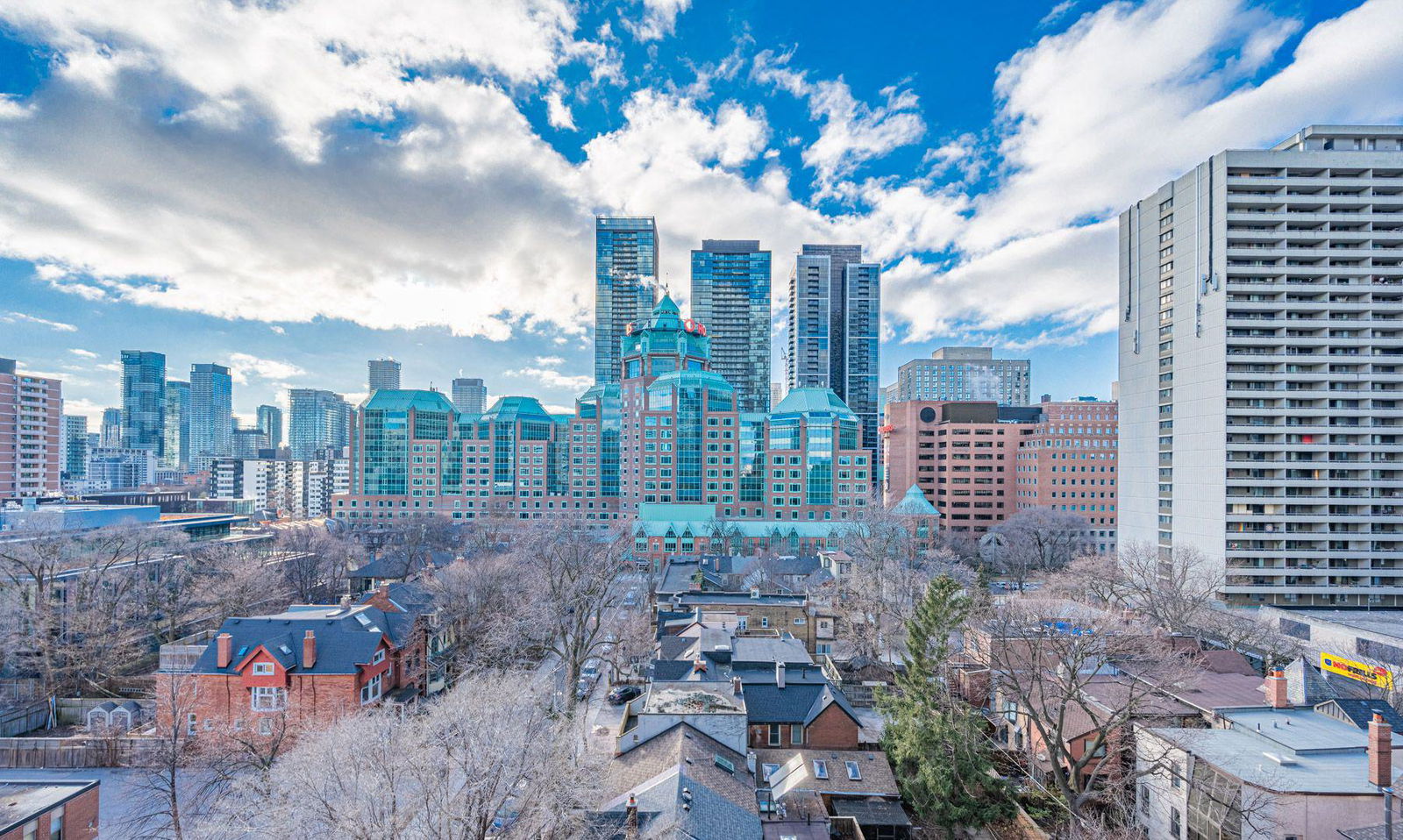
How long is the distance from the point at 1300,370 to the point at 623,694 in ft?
226

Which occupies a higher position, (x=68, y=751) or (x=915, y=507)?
(x=915, y=507)

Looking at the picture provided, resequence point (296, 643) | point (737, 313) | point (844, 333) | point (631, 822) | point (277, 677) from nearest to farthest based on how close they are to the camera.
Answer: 1. point (631, 822)
2. point (277, 677)
3. point (296, 643)
4. point (737, 313)
5. point (844, 333)

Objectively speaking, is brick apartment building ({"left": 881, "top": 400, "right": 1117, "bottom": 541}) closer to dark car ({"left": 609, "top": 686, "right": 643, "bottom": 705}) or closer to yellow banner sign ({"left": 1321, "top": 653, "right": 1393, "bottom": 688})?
yellow banner sign ({"left": 1321, "top": 653, "right": 1393, "bottom": 688})

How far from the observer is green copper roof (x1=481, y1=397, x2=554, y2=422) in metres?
107

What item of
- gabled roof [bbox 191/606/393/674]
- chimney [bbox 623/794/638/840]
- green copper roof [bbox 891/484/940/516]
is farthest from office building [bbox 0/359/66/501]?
green copper roof [bbox 891/484/940/516]

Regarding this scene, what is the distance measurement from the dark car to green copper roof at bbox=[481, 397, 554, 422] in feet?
244

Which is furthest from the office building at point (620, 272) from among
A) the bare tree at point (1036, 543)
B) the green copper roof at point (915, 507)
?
the bare tree at point (1036, 543)

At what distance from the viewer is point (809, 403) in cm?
9638

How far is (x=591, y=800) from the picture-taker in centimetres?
1891

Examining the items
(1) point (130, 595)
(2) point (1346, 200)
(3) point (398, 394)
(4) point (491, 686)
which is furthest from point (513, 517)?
(2) point (1346, 200)

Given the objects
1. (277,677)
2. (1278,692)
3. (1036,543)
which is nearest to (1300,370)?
(1036,543)

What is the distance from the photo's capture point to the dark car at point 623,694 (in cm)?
3888

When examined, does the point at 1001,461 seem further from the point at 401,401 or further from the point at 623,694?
the point at 401,401

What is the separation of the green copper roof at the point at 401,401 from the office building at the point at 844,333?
97084 millimetres
